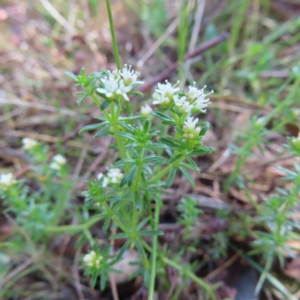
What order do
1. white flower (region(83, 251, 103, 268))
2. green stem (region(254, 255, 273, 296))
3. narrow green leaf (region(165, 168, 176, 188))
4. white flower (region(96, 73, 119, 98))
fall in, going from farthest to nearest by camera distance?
green stem (region(254, 255, 273, 296))
white flower (region(83, 251, 103, 268))
narrow green leaf (region(165, 168, 176, 188))
white flower (region(96, 73, 119, 98))

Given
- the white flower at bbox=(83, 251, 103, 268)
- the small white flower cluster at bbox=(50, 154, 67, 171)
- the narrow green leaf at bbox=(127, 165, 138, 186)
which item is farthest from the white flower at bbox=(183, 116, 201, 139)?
the small white flower cluster at bbox=(50, 154, 67, 171)

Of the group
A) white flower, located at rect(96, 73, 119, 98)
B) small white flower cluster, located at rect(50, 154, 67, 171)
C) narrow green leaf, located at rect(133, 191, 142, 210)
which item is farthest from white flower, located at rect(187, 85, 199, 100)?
small white flower cluster, located at rect(50, 154, 67, 171)

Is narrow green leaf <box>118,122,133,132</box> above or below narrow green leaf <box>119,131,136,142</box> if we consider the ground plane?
above

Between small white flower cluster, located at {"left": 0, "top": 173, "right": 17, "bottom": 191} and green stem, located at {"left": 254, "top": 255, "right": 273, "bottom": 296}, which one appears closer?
small white flower cluster, located at {"left": 0, "top": 173, "right": 17, "bottom": 191}

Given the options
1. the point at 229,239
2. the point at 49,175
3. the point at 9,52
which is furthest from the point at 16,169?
the point at 229,239

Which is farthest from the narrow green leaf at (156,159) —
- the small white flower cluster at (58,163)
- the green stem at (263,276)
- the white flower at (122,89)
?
the green stem at (263,276)

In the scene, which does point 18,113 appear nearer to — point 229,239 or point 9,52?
point 9,52

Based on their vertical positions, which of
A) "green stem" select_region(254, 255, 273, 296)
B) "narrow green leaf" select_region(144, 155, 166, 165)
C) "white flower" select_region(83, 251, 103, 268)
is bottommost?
"green stem" select_region(254, 255, 273, 296)

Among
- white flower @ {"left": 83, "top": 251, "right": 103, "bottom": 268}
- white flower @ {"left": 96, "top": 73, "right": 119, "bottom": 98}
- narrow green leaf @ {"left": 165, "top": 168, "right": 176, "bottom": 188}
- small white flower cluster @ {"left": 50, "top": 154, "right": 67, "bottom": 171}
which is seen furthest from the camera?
small white flower cluster @ {"left": 50, "top": 154, "right": 67, "bottom": 171}

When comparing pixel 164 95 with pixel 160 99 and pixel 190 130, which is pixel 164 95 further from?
pixel 190 130

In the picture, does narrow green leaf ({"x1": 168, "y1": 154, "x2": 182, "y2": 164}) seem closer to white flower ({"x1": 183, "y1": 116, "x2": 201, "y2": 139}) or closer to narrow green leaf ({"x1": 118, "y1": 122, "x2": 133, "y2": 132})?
white flower ({"x1": 183, "y1": 116, "x2": 201, "y2": 139})

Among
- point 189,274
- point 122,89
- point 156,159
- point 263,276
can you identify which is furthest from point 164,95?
point 263,276
